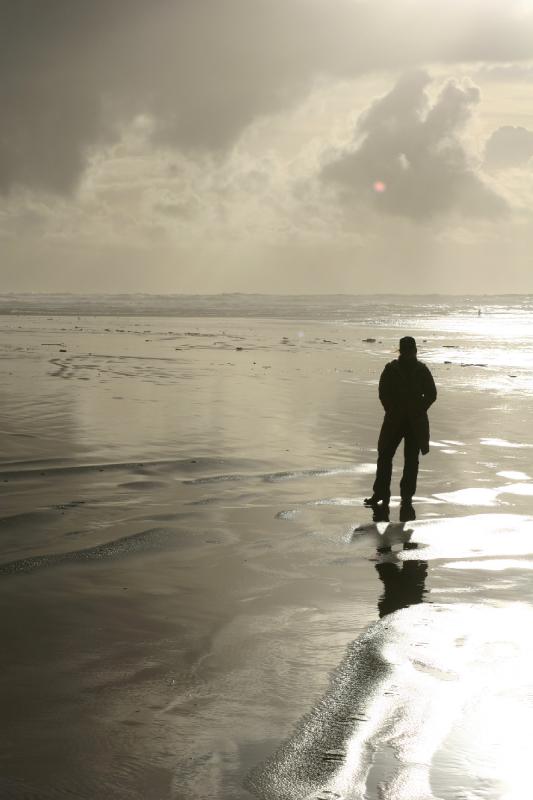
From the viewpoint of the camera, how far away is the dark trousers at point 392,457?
1039cm

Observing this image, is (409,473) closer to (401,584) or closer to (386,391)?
(386,391)

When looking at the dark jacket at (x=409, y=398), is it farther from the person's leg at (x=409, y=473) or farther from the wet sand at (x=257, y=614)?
the wet sand at (x=257, y=614)

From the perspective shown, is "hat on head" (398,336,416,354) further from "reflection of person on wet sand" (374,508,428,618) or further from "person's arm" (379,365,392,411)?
"reflection of person on wet sand" (374,508,428,618)

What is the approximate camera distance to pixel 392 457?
1077 centimetres

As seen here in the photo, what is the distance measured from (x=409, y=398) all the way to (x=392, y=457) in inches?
27.7

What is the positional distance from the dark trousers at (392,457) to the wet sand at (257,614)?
1.12 feet

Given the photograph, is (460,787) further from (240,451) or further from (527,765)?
(240,451)

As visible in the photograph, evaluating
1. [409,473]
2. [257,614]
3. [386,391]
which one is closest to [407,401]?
[386,391]

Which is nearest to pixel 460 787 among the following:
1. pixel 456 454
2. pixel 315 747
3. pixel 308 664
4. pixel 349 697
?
pixel 315 747

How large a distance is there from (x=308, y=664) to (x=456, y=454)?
824 centimetres

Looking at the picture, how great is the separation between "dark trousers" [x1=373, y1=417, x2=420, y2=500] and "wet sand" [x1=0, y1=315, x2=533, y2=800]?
0.34 metres

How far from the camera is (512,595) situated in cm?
708

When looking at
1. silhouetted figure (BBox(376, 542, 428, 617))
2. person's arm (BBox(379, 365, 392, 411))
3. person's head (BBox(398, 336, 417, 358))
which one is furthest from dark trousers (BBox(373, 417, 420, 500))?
silhouetted figure (BBox(376, 542, 428, 617))

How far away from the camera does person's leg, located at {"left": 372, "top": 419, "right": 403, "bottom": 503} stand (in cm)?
1039
